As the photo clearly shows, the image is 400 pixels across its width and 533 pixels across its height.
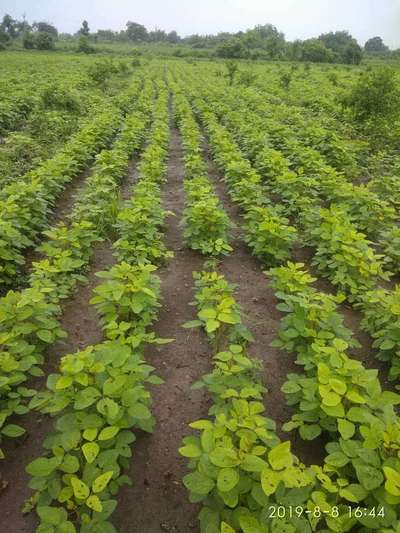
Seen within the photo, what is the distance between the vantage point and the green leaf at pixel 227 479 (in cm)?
201

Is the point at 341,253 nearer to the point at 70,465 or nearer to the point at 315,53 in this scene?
the point at 70,465

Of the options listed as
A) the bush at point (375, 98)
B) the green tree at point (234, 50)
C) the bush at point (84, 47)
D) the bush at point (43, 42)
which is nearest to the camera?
Result: the bush at point (375, 98)

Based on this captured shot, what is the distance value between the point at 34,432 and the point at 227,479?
6.03 feet

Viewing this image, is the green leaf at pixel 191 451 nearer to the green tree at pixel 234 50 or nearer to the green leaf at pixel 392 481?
the green leaf at pixel 392 481

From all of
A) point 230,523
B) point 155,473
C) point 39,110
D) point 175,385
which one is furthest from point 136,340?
point 39,110

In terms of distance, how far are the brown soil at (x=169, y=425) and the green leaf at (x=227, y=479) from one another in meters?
0.71

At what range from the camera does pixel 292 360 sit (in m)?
3.89

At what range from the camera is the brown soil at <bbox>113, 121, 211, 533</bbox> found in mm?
2516

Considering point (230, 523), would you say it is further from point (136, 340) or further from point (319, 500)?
point (136, 340)

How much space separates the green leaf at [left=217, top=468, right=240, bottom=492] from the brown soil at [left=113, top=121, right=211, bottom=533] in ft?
2.32

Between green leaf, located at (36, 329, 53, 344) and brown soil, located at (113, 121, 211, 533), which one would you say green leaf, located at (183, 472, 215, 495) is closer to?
brown soil, located at (113, 121, 211, 533)

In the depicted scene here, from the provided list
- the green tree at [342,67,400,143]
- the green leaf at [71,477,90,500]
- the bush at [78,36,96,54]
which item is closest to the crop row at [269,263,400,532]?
the green leaf at [71,477,90,500]

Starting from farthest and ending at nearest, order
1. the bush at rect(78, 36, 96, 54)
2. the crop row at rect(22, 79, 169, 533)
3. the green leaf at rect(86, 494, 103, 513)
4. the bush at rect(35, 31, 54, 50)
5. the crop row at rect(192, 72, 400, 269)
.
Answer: the bush at rect(35, 31, 54, 50)
the bush at rect(78, 36, 96, 54)
the crop row at rect(192, 72, 400, 269)
the crop row at rect(22, 79, 169, 533)
the green leaf at rect(86, 494, 103, 513)

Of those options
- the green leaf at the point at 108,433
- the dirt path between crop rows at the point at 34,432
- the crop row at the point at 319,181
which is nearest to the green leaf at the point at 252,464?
the green leaf at the point at 108,433
